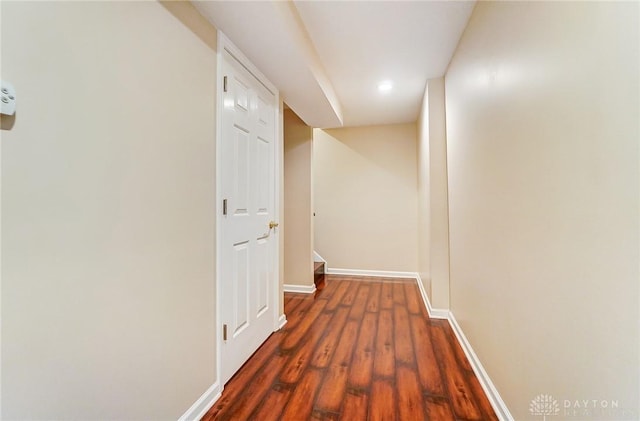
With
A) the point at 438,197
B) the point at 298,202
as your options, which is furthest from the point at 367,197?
the point at 438,197

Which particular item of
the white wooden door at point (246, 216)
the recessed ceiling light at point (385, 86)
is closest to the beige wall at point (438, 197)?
the recessed ceiling light at point (385, 86)

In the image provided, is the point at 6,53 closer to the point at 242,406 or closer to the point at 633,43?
the point at 633,43

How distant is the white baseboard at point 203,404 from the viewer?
139 centimetres

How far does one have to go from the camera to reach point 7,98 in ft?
2.41

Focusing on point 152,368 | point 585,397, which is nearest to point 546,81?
point 585,397

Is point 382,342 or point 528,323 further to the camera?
point 382,342

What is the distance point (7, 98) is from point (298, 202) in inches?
114

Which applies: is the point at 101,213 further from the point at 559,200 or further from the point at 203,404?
the point at 559,200

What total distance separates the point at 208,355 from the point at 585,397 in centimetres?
162

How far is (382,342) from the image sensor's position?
2.26 metres

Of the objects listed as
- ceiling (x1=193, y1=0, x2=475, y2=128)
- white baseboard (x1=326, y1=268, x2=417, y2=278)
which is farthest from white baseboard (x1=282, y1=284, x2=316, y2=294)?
ceiling (x1=193, y1=0, x2=475, y2=128)

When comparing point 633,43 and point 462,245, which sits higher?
point 633,43

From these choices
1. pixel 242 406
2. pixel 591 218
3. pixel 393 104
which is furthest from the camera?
pixel 393 104

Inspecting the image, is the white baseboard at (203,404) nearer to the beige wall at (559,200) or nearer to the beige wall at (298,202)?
the beige wall at (559,200)
